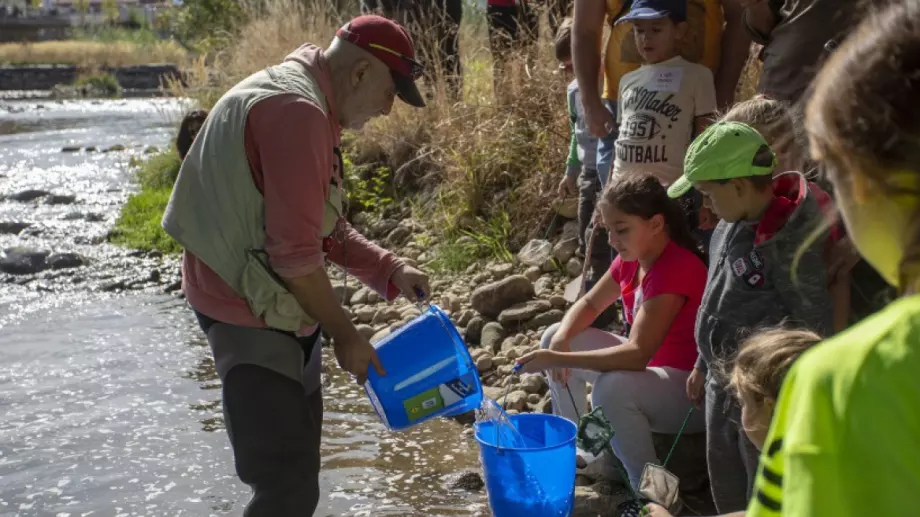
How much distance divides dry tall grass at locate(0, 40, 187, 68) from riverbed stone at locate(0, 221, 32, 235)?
30.3 m

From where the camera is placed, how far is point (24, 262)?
342 inches

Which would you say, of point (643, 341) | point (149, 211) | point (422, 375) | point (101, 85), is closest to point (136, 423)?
point (422, 375)

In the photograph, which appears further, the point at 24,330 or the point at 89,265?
the point at 89,265

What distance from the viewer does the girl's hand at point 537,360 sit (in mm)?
3299

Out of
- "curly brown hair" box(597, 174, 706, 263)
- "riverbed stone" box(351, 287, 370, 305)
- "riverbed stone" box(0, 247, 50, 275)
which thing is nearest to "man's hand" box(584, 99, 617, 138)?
"curly brown hair" box(597, 174, 706, 263)

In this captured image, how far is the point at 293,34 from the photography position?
33.5 feet

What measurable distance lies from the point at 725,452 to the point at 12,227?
29.7ft

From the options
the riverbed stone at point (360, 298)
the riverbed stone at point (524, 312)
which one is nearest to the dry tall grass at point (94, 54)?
the riverbed stone at point (360, 298)

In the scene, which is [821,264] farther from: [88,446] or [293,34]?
[293,34]

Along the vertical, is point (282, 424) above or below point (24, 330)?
above

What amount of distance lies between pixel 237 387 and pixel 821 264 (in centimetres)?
149

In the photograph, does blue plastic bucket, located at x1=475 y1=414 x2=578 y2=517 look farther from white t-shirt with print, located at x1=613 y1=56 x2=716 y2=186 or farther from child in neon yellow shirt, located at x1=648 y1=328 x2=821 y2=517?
white t-shirt with print, located at x1=613 y1=56 x2=716 y2=186

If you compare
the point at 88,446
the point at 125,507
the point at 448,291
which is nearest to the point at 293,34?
the point at 448,291

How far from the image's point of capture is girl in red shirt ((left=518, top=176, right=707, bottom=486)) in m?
3.28
